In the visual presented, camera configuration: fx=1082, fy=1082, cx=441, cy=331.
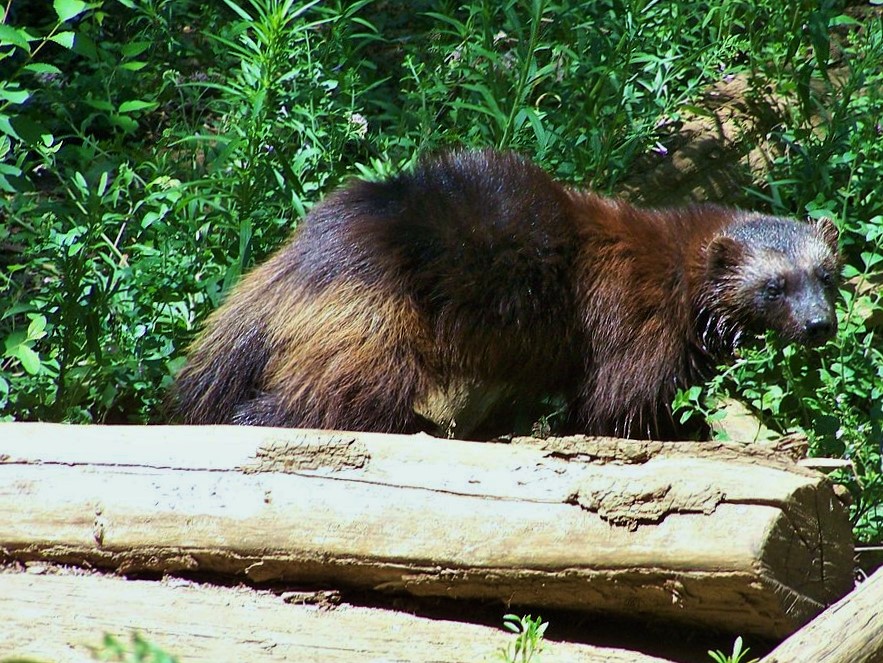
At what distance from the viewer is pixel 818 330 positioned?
4.56 meters

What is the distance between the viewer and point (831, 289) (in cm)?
486

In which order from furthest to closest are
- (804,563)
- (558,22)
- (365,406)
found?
(558,22), (365,406), (804,563)

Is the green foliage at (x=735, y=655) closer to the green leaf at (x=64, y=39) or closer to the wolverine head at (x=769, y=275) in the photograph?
the wolverine head at (x=769, y=275)

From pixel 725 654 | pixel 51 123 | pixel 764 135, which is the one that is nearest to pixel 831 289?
pixel 764 135

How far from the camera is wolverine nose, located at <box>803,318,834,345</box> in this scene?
456cm

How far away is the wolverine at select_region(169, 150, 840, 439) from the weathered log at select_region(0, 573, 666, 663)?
1223mm

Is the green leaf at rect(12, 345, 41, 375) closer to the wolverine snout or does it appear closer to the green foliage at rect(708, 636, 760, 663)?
the green foliage at rect(708, 636, 760, 663)

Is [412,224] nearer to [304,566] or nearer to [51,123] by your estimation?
[304,566]

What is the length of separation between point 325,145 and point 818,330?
97.9 inches

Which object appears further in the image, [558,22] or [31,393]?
[558,22]

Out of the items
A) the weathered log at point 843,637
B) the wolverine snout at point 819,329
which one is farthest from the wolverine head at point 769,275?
the weathered log at point 843,637

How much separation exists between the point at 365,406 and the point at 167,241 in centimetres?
140

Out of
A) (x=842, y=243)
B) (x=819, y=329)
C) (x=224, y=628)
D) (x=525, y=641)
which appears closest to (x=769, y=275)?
(x=819, y=329)

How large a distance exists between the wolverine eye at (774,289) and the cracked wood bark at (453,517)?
5.80 ft
